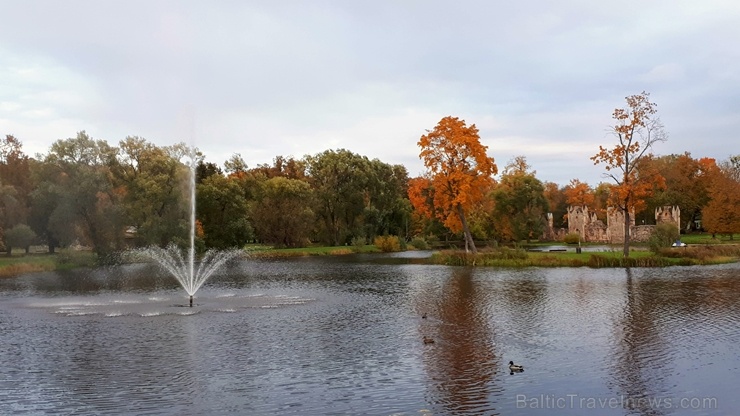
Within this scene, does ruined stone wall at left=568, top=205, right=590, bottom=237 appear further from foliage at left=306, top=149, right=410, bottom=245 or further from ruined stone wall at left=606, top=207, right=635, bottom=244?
foliage at left=306, top=149, right=410, bottom=245

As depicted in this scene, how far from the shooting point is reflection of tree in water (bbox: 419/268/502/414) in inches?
621

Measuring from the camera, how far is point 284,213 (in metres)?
94.5

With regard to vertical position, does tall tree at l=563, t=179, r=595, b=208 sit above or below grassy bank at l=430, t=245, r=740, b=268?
above

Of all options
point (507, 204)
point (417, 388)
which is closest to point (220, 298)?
point (417, 388)

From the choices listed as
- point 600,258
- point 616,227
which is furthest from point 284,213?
point 616,227

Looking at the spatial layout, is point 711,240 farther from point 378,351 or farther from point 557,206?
point 378,351

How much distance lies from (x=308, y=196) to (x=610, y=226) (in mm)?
49193

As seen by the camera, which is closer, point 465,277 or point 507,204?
point 465,277

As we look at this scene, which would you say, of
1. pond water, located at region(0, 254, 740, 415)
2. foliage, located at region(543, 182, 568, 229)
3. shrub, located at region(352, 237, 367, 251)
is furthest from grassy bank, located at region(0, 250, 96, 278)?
foliage, located at region(543, 182, 568, 229)

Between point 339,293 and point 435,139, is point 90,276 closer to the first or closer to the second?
point 339,293

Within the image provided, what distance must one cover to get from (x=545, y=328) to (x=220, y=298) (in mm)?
19262

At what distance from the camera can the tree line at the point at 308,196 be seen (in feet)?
202

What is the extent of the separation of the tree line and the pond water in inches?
932

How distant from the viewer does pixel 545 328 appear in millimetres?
24859
